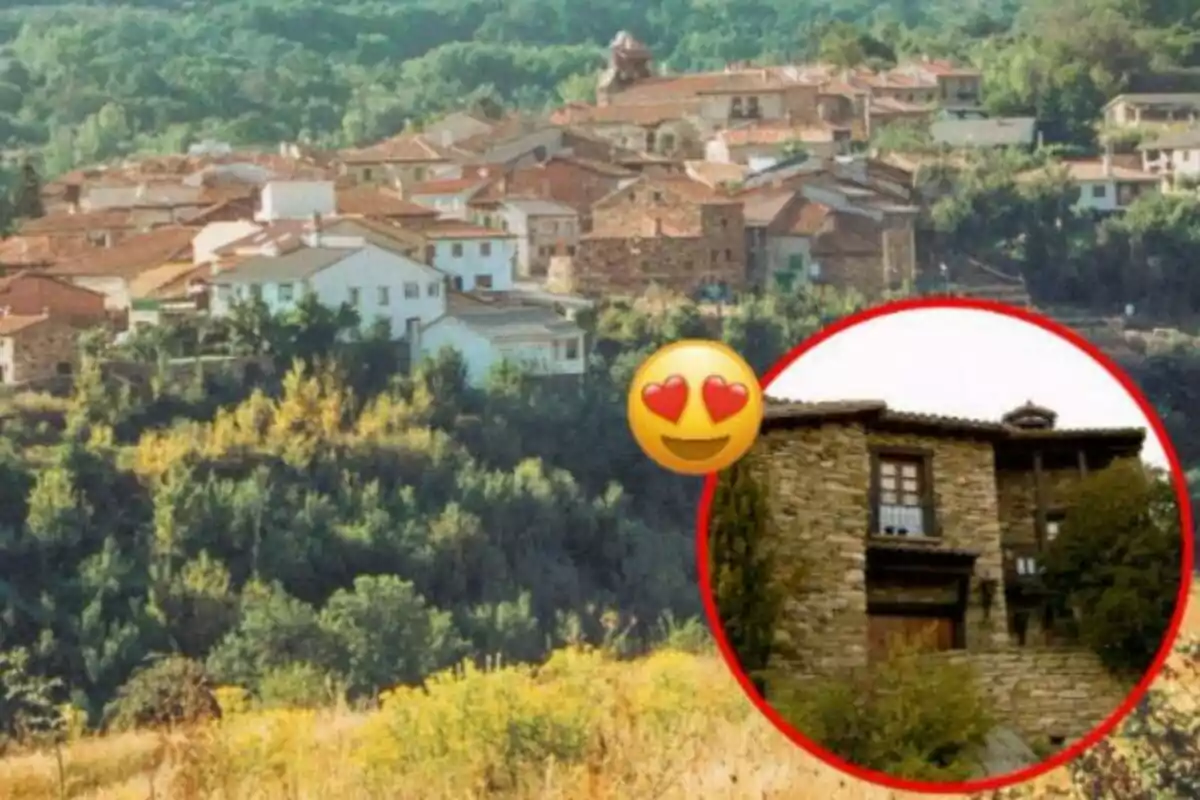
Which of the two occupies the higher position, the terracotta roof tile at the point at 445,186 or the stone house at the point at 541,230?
the terracotta roof tile at the point at 445,186

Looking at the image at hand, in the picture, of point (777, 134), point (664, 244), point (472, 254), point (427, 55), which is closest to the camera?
point (472, 254)

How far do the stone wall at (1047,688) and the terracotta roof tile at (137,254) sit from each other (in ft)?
7.33

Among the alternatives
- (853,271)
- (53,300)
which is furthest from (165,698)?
(853,271)

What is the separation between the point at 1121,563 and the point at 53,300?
255cm

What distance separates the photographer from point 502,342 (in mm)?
5512

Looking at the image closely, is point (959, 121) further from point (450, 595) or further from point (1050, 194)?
point (450, 595)

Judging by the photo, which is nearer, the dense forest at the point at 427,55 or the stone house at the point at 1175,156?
the stone house at the point at 1175,156

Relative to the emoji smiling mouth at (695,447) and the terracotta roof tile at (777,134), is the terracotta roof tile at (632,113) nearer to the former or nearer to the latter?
the terracotta roof tile at (777,134)

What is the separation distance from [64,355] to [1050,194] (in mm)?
→ 2362

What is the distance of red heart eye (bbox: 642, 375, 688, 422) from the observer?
3.80 meters

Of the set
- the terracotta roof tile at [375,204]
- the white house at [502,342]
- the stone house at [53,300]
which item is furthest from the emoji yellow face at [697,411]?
the stone house at [53,300]

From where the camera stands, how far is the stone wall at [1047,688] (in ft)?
13.0

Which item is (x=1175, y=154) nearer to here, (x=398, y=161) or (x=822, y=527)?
(x=398, y=161)

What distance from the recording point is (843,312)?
5.47 meters
